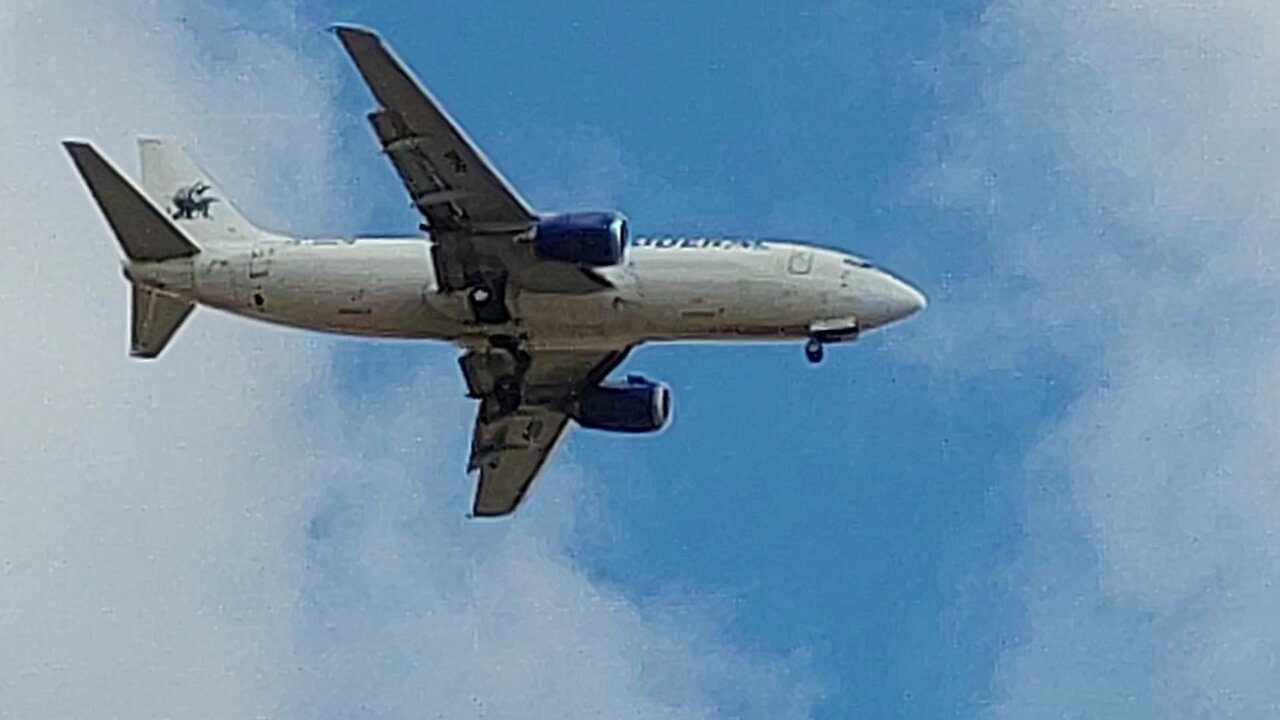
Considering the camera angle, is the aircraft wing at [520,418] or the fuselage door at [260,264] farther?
the aircraft wing at [520,418]

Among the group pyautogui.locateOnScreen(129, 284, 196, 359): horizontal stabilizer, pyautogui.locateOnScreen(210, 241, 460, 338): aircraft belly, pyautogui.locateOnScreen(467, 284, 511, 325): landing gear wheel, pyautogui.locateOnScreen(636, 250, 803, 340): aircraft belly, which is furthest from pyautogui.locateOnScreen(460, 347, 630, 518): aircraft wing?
pyautogui.locateOnScreen(129, 284, 196, 359): horizontal stabilizer

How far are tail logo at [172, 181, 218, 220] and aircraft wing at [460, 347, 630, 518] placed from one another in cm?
954

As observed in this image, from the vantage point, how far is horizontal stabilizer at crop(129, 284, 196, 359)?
8850cm

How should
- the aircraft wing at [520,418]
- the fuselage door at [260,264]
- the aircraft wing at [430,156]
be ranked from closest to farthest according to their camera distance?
the aircraft wing at [430,156] < the fuselage door at [260,264] < the aircraft wing at [520,418]

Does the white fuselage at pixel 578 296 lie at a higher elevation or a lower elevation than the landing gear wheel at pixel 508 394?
higher

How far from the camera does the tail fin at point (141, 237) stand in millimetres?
85062

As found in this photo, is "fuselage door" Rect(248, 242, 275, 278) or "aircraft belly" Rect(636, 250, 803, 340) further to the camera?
"fuselage door" Rect(248, 242, 275, 278)

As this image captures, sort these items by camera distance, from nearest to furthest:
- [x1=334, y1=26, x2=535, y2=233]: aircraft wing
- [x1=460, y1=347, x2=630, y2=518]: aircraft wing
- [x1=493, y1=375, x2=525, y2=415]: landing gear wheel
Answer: [x1=334, y1=26, x2=535, y2=233]: aircraft wing, [x1=460, y1=347, x2=630, y2=518]: aircraft wing, [x1=493, y1=375, x2=525, y2=415]: landing gear wheel

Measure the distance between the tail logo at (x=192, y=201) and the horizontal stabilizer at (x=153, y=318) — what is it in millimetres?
4236

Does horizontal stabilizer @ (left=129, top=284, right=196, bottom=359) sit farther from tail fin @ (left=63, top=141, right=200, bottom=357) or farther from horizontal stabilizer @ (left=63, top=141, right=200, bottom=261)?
horizontal stabilizer @ (left=63, top=141, right=200, bottom=261)

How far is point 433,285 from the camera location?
283ft

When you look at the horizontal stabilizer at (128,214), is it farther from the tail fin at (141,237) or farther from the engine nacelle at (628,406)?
the engine nacelle at (628,406)

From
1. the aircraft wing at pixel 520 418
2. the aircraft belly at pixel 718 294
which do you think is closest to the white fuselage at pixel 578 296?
the aircraft belly at pixel 718 294

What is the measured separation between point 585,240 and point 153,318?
47.5 feet
